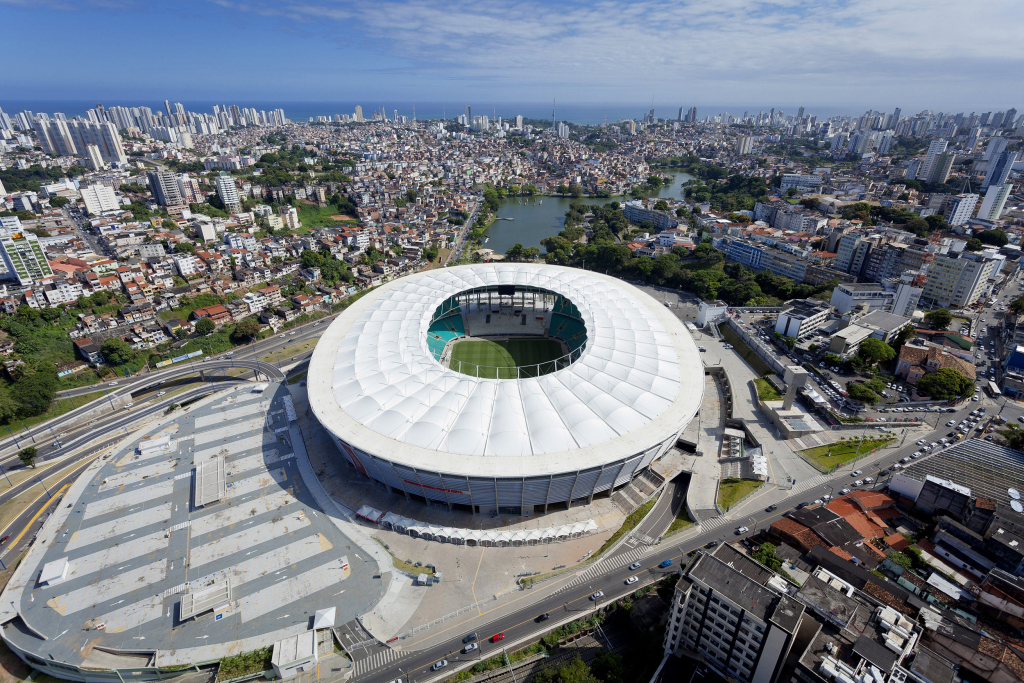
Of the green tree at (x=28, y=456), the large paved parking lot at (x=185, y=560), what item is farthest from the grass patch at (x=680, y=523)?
the green tree at (x=28, y=456)

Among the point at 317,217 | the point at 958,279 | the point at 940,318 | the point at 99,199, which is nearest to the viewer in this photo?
the point at 940,318

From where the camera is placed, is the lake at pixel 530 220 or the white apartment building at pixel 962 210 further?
the lake at pixel 530 220

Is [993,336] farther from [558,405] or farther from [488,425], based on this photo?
[488,425]

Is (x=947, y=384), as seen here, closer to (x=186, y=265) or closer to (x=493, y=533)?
(x=493, y=533)

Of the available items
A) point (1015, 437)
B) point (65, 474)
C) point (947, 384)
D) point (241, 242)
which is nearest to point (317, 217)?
Answer: point (241, 242)

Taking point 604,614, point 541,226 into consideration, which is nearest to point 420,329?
point 604,614

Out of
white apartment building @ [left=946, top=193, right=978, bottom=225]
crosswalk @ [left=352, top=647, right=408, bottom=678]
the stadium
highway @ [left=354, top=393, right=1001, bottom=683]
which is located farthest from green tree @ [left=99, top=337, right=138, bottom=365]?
white apartment building @ [left=946, top=193, right=978, bottom=225]

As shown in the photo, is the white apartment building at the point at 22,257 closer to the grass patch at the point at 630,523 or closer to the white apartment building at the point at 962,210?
the grass patch at the point at 630,523
